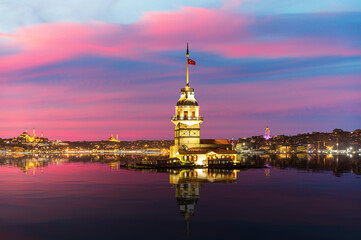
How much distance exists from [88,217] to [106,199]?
1032 centimetres

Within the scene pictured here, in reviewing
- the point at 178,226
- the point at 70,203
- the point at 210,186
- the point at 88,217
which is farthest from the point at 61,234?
the point at 210,186

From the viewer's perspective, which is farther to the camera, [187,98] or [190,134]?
[187,98]

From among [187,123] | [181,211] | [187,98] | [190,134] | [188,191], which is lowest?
[181,211]

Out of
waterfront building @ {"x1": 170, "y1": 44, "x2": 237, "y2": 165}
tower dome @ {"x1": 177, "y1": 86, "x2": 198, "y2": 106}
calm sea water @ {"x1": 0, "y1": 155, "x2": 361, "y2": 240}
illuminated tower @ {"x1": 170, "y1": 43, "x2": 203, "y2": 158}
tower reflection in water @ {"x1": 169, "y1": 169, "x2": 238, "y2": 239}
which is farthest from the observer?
tower dome @ {"x1": 177, "y1": 86, "x2": 198, "y2": 106}

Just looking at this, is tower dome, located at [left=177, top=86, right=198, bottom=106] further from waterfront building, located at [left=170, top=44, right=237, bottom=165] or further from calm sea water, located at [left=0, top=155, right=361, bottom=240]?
calm sea water, located at [left=0, top=155, right=361, bottom=240]

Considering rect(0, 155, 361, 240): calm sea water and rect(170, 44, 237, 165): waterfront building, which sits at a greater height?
rect(170, 44, 237, 165): waterfront building

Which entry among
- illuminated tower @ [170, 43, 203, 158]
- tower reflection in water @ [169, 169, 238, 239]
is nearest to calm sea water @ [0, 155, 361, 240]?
tower reflection in water @ [169, 169, 238, 239]

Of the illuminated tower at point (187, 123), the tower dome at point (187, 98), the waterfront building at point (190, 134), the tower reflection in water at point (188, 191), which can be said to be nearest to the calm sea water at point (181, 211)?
the tower reflection in water at point (188, 191)

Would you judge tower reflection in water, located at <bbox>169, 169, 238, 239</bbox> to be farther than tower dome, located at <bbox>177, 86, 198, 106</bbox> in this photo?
No

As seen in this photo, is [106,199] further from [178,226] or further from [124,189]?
[178,226]

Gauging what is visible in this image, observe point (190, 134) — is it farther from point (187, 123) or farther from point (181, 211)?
point (181, 211)

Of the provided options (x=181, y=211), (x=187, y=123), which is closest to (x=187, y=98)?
(x=187, y=123)

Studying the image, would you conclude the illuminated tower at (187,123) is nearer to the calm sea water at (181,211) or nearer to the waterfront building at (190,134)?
the waterfront building at (190,134)

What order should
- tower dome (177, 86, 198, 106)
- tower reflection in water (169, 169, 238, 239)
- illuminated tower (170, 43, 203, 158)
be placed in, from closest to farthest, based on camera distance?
tower reflection in water (169, 169, 238, 239) < illuminated tower (170, 43, 203, 158) < tower dome (177, 86, 198, 106)
